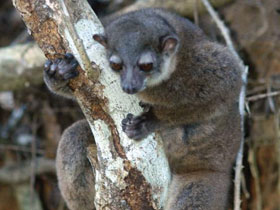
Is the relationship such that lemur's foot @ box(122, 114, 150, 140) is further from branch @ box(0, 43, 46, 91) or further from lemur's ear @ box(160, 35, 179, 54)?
branch @ box(0, 43, 46, 91)

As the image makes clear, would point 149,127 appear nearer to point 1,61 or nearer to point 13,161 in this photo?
point 1,61

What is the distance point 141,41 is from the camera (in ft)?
12.9

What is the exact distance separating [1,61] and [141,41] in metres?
2.68

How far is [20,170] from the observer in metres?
7.00

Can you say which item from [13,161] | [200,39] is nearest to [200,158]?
[200,39]

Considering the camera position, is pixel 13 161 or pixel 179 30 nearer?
pixel 179 30

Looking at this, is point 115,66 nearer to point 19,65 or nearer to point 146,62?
point 146,62

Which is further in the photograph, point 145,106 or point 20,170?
point 20,170

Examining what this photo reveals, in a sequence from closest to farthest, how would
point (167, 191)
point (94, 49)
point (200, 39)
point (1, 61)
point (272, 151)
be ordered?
point (94, 49) < point (167, 191) < point (200, 39) < point (1, 61) < point (272, 151)

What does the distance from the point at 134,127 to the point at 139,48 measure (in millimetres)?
608

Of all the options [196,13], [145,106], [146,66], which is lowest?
[145,106]

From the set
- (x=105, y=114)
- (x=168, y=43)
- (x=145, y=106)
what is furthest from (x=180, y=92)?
(x=105, y=114)

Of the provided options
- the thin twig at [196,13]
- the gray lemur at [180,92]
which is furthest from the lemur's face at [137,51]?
the thin twig at [196,13]

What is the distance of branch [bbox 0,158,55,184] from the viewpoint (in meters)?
7.00
